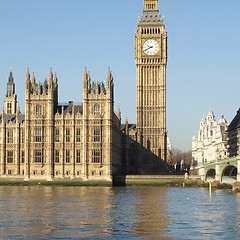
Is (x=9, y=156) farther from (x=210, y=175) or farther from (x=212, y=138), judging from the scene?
(x=212, y=138)

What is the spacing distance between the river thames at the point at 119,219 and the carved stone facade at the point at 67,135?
50.9m

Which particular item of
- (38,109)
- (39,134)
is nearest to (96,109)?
(38,109)

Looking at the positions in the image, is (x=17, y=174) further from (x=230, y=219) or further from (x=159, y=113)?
(x=230, y=219)

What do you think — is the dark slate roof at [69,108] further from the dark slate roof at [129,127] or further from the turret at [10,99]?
the turret at [10,99]

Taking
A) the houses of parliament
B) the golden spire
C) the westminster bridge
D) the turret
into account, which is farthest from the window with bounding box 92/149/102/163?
the turret

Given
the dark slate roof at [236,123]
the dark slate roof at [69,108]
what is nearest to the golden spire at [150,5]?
the dark slate roof at [236,123]

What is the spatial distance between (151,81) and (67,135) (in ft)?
102

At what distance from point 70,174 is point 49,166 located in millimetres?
3974

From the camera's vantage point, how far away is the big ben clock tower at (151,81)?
149 metres

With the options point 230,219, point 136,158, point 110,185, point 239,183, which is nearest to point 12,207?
point 230,219

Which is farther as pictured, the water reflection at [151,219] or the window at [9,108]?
the window at [9,108]

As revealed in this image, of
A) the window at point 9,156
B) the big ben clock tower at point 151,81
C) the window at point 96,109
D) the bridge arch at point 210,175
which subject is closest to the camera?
the bridge arch at point 210,175

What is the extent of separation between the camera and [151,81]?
5979 inches

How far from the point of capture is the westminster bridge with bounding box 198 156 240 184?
103 metres
